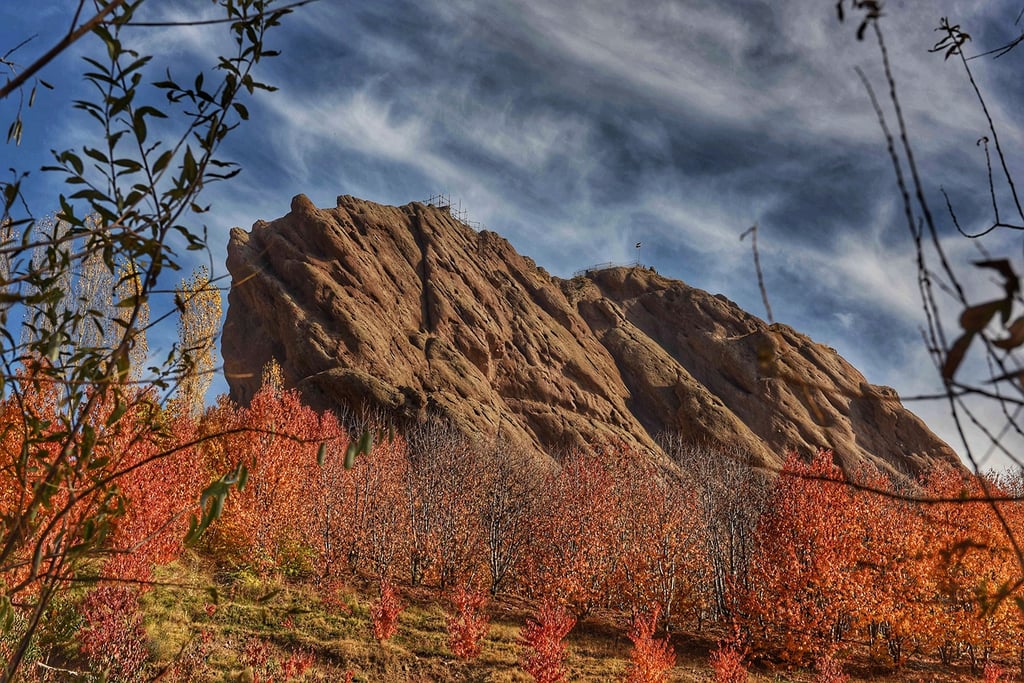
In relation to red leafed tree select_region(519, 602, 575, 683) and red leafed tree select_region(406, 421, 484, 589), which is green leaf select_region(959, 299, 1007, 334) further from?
red leafed tree select_region(406, 421, 484, 589)

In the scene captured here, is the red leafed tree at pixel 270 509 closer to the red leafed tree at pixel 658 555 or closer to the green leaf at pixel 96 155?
the red leafed tree at pixel 658 555

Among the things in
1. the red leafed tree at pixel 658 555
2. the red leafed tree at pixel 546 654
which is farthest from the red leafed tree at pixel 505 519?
the red leafed tree at pixel 546 654

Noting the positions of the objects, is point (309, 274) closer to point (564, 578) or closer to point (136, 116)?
point (564, 578)

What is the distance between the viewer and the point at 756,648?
66.6 feet

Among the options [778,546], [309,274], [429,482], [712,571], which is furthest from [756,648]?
[309,274]

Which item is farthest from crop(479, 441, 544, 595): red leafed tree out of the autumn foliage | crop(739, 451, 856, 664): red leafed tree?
crop(739, 451, 856, 664): red leafed tree

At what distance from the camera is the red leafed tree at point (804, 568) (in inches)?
715

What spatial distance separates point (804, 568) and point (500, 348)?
39.4m

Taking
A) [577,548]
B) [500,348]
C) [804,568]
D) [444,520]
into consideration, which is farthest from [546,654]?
[500,348]

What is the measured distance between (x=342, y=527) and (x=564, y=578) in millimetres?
8784

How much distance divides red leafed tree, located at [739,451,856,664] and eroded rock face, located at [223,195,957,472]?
2306cm

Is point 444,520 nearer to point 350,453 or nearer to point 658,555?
point 658,555

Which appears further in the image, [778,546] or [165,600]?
[778,546]

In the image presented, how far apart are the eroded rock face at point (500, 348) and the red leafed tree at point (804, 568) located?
23056 mm
